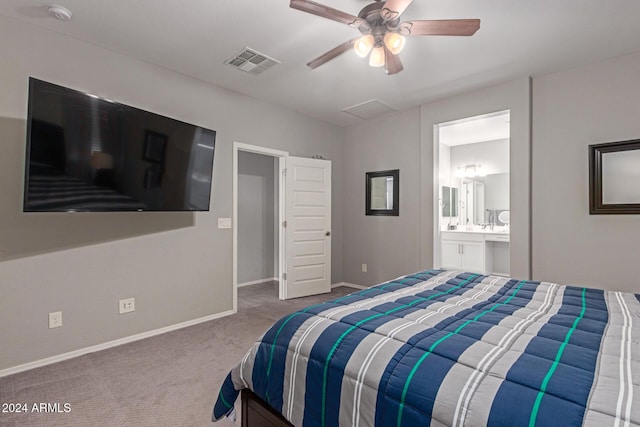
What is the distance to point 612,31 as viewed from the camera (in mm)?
2596

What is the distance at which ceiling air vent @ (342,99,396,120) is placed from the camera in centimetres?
425

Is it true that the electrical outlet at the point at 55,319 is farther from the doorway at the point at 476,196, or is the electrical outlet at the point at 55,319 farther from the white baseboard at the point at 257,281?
the doorway at the point at 476,196

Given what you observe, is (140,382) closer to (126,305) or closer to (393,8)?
(126,305)

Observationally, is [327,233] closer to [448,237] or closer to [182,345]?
[448,237]

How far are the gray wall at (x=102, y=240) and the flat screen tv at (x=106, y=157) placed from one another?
400 mm

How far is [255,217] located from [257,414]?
4406mm

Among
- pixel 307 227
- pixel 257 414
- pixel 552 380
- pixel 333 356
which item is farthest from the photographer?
pixel 307 227

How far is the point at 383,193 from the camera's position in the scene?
4.82m

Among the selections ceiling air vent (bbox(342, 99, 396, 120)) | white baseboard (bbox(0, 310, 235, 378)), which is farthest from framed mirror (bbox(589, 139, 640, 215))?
white baseboard (bbox(0, 310, 235, 378))

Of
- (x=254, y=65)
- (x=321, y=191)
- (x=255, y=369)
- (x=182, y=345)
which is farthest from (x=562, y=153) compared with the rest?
(x=182, y=345)

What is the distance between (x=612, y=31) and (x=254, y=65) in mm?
3102

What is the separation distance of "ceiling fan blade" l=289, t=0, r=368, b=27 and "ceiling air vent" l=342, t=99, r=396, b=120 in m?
2.17

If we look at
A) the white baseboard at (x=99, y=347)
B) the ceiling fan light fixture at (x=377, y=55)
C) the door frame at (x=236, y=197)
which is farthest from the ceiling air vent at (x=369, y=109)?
the white baseboard at (x=99, y=347)

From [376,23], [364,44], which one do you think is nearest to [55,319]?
[364,44]
